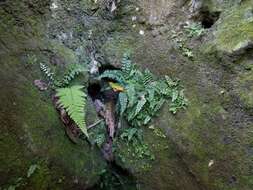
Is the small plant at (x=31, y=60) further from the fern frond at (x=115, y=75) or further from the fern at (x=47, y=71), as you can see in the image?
the fern frond at (x=115, y=75)

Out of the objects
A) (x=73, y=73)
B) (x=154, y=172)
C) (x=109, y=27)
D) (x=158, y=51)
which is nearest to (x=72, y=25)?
(x=109, y=27)

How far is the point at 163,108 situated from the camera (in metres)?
4.64

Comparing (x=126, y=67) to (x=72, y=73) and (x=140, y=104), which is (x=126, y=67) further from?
(x=72, y=73)

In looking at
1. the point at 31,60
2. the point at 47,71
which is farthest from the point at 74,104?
the point at 31,60

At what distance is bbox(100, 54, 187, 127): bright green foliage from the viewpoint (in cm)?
458

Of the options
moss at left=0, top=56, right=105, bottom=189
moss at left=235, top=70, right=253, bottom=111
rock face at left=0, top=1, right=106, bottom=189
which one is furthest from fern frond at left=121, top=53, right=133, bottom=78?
moss at left=235, top=70, right=253, bottom=111

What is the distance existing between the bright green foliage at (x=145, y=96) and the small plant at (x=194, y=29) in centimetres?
85

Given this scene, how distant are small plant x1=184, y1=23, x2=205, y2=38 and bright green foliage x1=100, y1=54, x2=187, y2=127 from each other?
85 cm

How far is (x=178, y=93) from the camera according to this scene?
461 cm

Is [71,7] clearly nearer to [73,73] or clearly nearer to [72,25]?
[72,25]

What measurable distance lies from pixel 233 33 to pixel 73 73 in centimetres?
254

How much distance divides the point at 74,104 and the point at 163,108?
1486 mm

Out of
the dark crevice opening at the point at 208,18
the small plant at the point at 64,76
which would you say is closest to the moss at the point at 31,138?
A: the small plant at the point at 64,76

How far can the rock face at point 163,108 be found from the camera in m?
3.93
